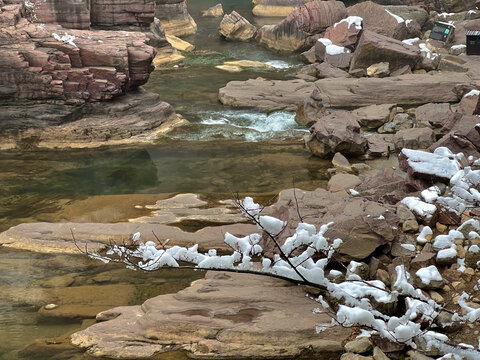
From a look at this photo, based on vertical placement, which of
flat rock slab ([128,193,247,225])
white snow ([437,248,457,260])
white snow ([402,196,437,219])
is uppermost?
white snow ([402,196,437,219])

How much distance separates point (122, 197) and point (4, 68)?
4.40 m

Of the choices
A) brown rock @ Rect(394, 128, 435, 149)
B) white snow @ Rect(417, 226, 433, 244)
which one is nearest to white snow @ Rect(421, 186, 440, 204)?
white snow @ Rect(417, 226, 433, 244)

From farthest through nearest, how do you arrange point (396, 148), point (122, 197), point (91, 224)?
point (396, 148)
point (122, 197)
point (91, 224)

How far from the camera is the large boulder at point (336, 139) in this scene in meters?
12.0

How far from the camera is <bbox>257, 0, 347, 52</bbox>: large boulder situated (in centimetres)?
2161

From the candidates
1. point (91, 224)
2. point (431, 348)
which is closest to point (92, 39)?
point (91, 224)

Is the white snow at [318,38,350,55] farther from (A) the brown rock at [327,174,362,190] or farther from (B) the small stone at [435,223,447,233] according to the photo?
(B) the small stone at [435,223,447,233]

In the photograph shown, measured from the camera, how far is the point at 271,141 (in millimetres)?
13180

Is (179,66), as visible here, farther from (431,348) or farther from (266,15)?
(431,348)

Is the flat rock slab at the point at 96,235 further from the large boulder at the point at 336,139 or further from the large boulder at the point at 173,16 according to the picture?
the large boulder at the point at 173,16

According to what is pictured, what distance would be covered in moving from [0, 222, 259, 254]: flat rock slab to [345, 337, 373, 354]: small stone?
2997 mm

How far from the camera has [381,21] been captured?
20.6m

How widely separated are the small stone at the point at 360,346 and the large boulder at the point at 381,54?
13.1 meters

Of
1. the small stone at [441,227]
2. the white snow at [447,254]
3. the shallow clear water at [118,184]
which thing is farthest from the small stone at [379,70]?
the white snow at [447,254]
